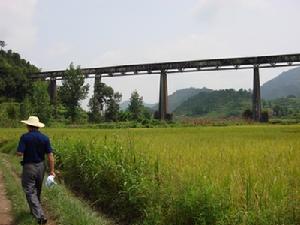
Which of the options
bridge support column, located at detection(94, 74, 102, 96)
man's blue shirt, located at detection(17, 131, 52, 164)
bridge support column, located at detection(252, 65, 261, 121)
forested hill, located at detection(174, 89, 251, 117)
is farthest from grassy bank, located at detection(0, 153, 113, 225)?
forested hill, located at detection(174, 89, 251, 117)

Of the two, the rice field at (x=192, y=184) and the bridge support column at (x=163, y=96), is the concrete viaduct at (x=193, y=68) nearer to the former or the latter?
the bridge support column at (x=163, y=96)

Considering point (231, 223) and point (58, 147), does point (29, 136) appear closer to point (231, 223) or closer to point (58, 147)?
point (231, 223)

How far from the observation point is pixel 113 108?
71.1 metres

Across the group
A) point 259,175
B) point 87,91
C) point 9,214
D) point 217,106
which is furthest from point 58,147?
point 217,106

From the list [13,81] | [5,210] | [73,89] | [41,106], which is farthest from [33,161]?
[13,81]

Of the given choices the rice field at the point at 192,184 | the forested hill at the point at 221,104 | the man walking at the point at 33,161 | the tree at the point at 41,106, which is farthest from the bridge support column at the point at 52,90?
the man walking at the point at 33,161

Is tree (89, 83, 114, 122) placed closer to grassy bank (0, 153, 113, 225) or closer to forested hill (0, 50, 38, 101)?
forested hill (0, 50, 38, 101)

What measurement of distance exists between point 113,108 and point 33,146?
62.8 meters

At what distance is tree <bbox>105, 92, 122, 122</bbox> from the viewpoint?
70000 mm

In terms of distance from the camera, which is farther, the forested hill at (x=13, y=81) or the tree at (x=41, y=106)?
the forested hill at (x=13, y=81)

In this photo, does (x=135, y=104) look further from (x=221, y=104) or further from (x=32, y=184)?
(x=221, y=104)

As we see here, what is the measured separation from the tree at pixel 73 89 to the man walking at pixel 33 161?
55.1m

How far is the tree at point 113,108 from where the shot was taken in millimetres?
70000

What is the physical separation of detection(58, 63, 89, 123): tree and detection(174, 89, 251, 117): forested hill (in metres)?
61.4
